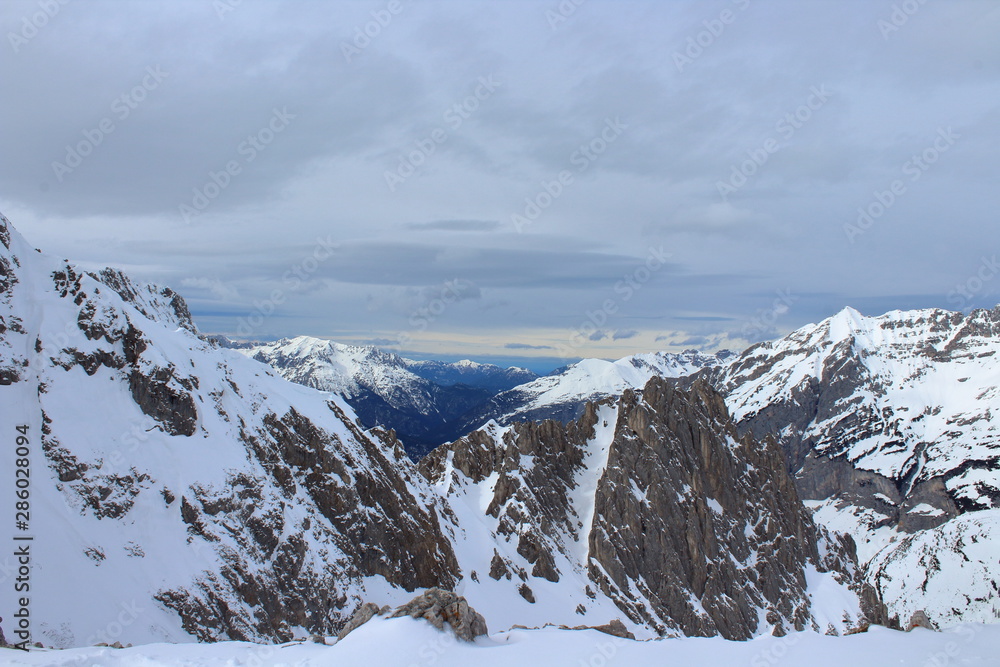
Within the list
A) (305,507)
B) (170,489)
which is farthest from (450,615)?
(305,507)

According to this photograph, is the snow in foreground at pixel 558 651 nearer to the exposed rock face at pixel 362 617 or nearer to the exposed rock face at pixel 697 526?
the exposed rock face at pixel 362 617

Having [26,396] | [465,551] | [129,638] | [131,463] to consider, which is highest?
[26,396]

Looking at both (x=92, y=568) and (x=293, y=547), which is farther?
(x=293, y=547)

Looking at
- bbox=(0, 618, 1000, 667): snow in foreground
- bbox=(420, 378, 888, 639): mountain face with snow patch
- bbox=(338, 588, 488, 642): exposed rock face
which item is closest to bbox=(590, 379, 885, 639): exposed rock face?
bbox=(420, 378, 888, 639): mountain face with snow patch

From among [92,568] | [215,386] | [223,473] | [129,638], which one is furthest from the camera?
[215,386]

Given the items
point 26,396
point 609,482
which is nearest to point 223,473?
point 26,396

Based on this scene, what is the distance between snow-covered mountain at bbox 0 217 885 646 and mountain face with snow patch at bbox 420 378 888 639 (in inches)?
18.5

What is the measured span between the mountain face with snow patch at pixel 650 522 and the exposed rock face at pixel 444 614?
68.6 m

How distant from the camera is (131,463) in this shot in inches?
2606

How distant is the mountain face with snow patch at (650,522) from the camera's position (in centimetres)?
11131

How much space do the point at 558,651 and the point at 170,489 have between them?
5627cm

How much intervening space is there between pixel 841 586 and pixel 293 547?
455 ft

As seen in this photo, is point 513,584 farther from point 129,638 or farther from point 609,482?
point 129,638

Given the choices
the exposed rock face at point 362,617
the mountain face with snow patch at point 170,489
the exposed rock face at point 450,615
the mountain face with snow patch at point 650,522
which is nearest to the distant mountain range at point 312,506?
the mountain face with snow patch at point 170,489
